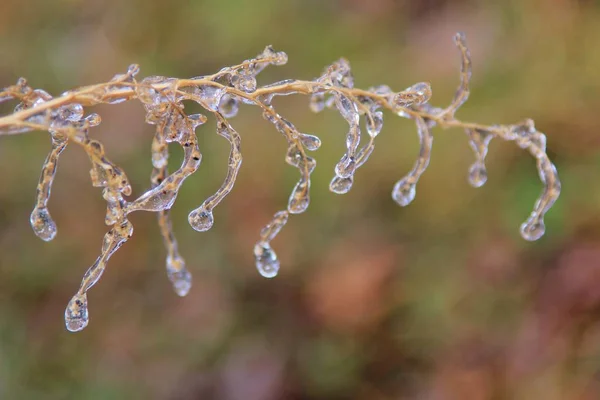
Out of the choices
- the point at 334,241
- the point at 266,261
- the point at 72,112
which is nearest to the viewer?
the point at 72,112

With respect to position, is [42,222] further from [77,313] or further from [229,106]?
[229,106]

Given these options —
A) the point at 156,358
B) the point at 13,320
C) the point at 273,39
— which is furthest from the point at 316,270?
the point at 13,320

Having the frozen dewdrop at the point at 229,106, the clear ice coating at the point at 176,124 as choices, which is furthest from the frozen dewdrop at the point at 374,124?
the frozen dewdrop at the point at 229,106

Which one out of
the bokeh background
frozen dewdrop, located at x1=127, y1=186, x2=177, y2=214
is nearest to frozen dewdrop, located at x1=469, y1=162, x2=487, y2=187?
frozen dewdrop, located at x1=127, y1=186, x2=177, y2=214

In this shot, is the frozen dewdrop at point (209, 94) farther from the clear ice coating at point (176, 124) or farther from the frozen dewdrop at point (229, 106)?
the frozen dewdrop at point (229, 106)

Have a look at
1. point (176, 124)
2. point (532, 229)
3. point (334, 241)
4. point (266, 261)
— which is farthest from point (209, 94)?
point (334, 241)

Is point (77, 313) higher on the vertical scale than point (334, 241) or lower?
lower
